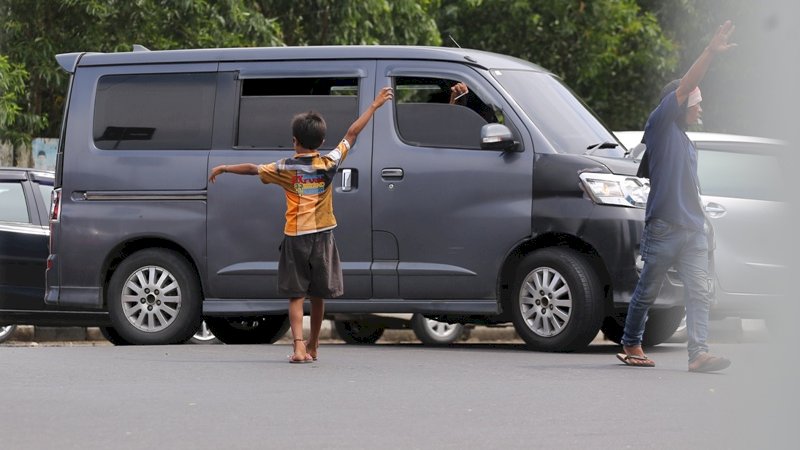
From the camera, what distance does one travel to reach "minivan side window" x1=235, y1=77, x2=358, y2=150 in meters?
10.2

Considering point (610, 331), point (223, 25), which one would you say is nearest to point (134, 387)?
point (610, 331)

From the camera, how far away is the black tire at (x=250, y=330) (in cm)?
1172

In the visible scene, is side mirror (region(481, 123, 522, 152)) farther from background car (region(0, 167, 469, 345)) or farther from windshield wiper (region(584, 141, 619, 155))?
background car (region(0, 167, 469, 345))

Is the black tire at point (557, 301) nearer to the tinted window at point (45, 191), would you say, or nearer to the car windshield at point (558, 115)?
the car windshield at point (558, 115)

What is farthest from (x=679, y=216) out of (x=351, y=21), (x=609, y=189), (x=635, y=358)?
(x=351, y=21)

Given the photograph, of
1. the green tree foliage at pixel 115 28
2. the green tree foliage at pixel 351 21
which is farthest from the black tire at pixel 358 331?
the green tree foliage at pixel 351 21

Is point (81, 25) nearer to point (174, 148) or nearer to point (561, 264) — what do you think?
point (174, 148)

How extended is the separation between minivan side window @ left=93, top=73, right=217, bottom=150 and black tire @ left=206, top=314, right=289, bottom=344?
69.1 inches

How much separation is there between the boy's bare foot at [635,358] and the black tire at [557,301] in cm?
69

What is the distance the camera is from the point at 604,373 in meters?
8.19

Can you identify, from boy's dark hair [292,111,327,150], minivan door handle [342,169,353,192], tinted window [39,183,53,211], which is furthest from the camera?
tinted window [39,183,53,211]

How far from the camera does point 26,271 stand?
1252cm

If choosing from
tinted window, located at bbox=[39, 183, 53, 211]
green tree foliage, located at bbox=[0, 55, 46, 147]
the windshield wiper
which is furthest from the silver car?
green tree foliage, located at bbox=[0, 55, 46, 147]

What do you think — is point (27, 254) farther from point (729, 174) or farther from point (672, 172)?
point (672, 172)
